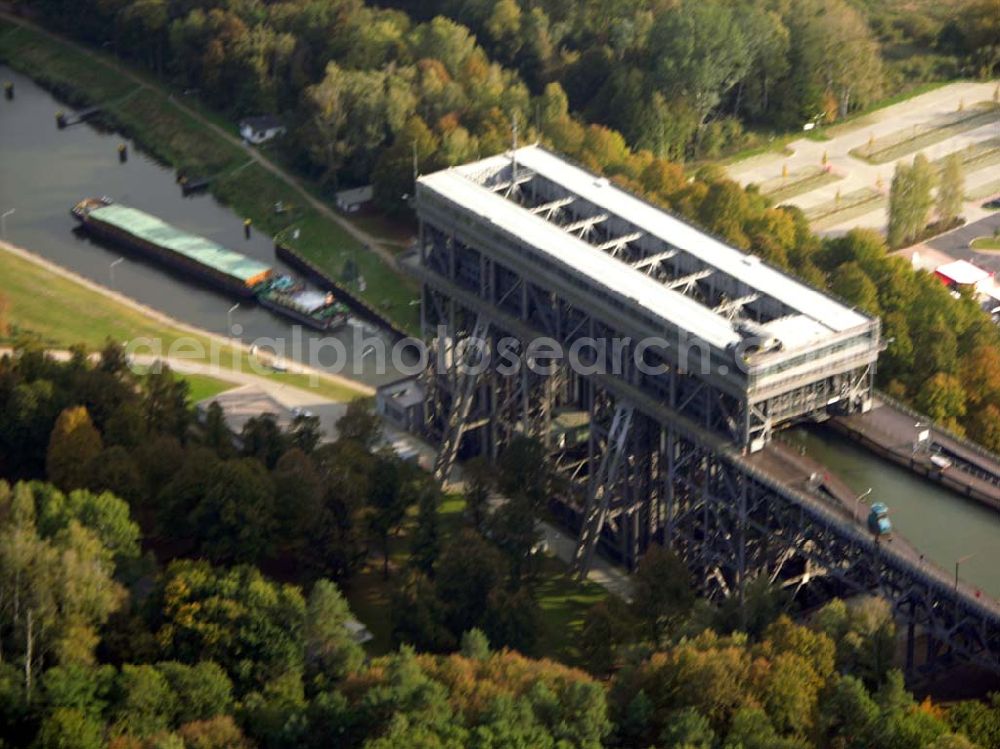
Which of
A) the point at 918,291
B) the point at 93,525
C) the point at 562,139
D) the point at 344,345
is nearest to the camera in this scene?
the point at 93,525

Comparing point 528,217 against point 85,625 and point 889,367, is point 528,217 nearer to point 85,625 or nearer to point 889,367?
point 889,367

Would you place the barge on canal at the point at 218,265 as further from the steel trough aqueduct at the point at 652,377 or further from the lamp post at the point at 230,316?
the steel trough aqueduct at the point at 652,377

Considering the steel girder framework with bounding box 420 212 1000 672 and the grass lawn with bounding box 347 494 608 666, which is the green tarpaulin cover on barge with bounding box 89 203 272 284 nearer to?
the steel girder framework with bounding box 420 212 1000 672

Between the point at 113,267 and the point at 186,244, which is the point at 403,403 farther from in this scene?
the point at 113,267

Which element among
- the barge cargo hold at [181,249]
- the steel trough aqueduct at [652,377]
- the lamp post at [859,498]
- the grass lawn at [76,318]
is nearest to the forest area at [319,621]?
the steel trough aqueduct at [652,377]

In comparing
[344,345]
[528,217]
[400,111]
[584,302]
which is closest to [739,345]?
[584,302]
